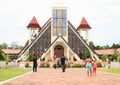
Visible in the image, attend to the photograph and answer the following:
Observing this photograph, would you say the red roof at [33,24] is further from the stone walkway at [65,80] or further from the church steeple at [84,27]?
the stone walkway at [65,80]

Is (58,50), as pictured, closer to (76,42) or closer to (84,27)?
(76,42)

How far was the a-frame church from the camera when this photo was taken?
198 feet

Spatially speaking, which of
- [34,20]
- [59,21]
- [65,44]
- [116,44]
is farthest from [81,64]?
[116,44]

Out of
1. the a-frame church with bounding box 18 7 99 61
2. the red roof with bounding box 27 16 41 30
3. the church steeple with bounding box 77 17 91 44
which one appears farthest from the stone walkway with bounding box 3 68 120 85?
the red roof with bounding box 27 16 41 30

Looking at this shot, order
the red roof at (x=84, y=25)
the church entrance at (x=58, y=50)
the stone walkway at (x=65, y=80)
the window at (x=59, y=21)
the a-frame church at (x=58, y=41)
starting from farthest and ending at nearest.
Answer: the red roof at (x=84, y=25) → the church entrance at (x=58, y=50) → the window at (x=59, y=21) → the a-frame church at (x=58, y=41) → the stone walkway at (x=65, y=80)

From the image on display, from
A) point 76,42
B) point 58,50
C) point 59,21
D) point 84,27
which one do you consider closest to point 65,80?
point 76,42

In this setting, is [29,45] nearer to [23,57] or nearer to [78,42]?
[23,57]

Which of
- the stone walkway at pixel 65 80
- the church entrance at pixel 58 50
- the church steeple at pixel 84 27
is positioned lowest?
the stone walkway at pixel 65 80

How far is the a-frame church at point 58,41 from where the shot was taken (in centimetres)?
6044

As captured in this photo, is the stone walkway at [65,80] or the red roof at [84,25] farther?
the red roof at [84,25]

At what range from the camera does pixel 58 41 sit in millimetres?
60594

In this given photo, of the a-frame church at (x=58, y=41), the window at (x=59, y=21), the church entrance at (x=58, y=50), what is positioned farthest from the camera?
the church entrance at (x=58, y=50)

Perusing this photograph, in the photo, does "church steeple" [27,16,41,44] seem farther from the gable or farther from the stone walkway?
the stone walkway

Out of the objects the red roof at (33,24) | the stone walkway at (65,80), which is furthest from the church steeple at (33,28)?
the stone walkway at (65,80)
